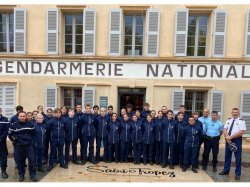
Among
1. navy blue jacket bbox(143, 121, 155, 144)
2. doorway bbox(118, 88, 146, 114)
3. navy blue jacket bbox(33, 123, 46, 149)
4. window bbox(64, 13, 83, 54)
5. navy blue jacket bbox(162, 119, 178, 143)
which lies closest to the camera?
navy blue jacket bbox(33, 123, 46, 149)

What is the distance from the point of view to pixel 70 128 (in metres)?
6.98

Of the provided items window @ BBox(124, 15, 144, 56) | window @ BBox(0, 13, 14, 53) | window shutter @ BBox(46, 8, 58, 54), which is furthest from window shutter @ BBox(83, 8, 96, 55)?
window @ BBox(0, 13, 14, 53)

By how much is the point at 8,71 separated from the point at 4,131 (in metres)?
4.45

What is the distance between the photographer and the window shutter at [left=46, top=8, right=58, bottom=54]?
9555mm

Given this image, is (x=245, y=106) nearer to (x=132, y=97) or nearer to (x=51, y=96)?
(x=132, y=97)

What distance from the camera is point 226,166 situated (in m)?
6.56

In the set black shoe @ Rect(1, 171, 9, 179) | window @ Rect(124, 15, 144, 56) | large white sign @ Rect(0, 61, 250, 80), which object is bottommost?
black shoe @ Rect(1, 171, 9, 179)

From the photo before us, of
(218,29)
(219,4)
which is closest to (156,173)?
(218,29)

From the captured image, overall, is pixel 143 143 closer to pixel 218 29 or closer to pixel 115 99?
pixel 115 99

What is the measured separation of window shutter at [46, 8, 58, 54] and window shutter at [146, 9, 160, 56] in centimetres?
340

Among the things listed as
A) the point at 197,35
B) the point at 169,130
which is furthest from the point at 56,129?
the point at 197,35

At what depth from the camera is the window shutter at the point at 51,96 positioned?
31.8 ft

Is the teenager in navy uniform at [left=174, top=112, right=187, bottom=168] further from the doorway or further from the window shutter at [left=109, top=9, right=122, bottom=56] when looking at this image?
the window shutter at [left=109, top=9, right=122, bottom=56]

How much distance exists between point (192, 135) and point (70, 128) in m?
3.21
